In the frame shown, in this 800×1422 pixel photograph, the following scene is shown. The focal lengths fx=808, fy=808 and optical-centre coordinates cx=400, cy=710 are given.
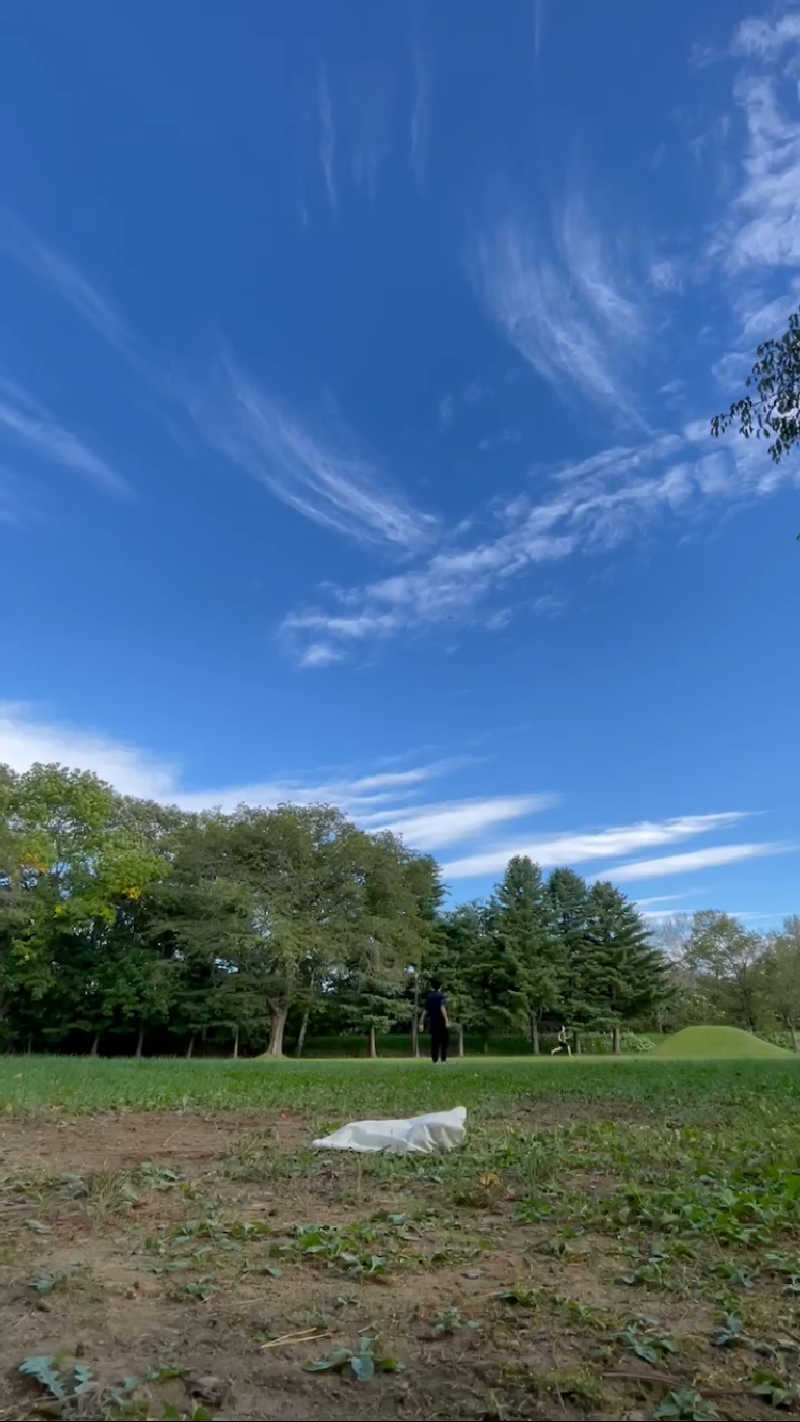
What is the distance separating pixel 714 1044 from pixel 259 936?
632 inches

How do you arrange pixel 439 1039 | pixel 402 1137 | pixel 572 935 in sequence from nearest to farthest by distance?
pixel 402 1137
pixel 439 1039
pixel 572 935

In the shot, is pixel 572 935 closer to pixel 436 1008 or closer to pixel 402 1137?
pixel 436 1008

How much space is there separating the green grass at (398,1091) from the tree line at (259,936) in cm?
1624

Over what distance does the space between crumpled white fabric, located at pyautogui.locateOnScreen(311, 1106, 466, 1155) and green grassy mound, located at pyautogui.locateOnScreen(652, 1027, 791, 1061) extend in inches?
959

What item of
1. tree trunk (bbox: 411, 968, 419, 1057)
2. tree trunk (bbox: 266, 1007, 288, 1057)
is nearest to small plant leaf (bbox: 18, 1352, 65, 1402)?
tree trunk (bbox: 266, 1007, 288, 1057)

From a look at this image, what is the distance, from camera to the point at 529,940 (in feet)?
136

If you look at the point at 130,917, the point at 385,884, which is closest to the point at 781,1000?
the point at 385,884

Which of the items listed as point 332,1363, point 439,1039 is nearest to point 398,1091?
point 439,1039

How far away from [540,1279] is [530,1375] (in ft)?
2.43

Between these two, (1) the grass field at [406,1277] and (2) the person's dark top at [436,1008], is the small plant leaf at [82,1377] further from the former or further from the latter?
(2) the person's dark top at [436,1008]

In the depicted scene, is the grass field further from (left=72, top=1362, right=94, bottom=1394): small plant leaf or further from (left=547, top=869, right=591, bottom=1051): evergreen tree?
(left=547, top=869, right=591, bottom=1051): evergreen tree

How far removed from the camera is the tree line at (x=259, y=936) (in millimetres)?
27375

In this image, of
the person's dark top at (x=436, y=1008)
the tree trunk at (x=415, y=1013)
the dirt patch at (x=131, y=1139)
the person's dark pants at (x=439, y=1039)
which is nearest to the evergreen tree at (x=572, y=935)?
the tree trunk at (x=415, y=1013)

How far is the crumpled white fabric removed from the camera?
494 centimetres
